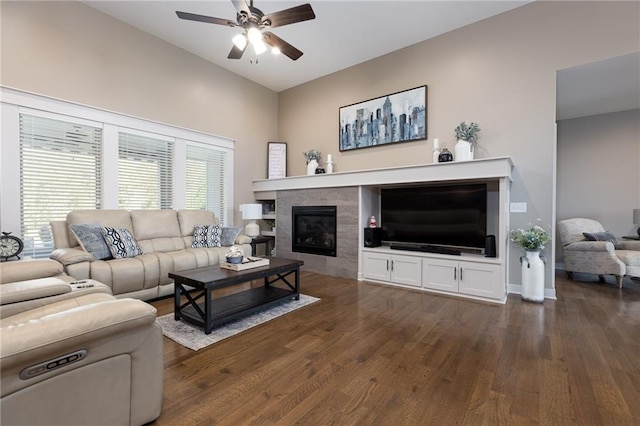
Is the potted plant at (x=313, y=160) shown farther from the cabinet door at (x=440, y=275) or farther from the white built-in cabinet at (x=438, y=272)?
the cabinet door at (x=440, y=275)

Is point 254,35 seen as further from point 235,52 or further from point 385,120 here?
point 385,120

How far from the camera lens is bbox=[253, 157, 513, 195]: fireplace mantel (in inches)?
137

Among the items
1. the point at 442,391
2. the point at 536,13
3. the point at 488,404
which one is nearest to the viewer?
the point at 488,404

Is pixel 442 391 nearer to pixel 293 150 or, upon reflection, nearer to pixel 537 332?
pixel 537 332

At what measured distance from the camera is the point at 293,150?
6332 millimetres

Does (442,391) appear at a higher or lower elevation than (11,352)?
lower

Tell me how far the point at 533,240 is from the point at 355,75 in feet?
13.1

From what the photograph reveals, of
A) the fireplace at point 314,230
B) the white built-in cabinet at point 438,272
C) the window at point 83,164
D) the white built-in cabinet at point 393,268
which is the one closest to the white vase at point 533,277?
the white built-in cabinet at point 438,272

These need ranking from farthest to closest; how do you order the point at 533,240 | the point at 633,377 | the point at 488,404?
the point at 533,240, the point at 633,377, the point at 488,404

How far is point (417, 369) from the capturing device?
2010 mm

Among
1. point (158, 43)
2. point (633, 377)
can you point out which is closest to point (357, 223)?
point (633, 377)

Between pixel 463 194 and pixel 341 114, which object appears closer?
pixel 463 194

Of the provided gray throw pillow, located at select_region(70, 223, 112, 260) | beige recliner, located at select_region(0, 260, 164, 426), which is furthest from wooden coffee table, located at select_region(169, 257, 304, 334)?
gray throw pillow, located at select_region(70, 223, 112, 260)

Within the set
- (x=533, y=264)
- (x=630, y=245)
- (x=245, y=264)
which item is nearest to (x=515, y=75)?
(x=533, y=264)
